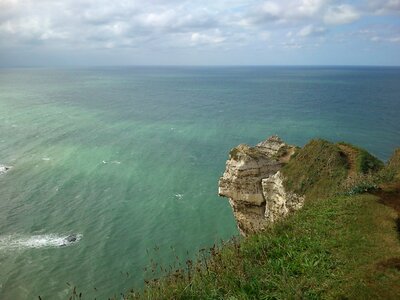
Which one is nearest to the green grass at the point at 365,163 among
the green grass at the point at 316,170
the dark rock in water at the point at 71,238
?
the green grass at the point at 316,170

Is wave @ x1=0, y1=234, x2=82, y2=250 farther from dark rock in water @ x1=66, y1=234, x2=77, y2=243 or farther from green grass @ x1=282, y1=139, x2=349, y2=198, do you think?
green grass @ x1=282, y1=139, x2=349, y2=198

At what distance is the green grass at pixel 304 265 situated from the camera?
400 inches

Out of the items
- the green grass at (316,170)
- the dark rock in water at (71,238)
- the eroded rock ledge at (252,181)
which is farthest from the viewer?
the dark rock in water at (71,238)

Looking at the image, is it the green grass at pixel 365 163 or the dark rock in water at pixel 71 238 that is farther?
the dark rock in water at pixel 71 238

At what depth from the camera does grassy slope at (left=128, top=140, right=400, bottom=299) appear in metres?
10.2

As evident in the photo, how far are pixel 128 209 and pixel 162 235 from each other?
811 centimetres

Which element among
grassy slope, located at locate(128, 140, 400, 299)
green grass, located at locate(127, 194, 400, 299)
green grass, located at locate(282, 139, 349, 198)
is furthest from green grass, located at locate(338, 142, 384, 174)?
green grass, located at locate(127, 194, 400, 299)

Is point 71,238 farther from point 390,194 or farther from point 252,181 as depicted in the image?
point 390,194

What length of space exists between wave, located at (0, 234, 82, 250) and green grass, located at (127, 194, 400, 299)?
30.3m

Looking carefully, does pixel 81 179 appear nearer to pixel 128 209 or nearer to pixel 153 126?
pixel 128 209

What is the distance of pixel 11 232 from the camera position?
41.0m

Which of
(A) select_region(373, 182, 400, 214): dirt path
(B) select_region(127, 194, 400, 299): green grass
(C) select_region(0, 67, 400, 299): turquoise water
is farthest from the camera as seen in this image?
(C) select_region(0, 67, 400, 299): turquoise water

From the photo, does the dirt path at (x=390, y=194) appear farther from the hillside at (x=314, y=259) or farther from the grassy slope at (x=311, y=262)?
the grassy slope at (x=311, y=262)

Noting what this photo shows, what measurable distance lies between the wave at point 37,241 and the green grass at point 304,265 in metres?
30.3
